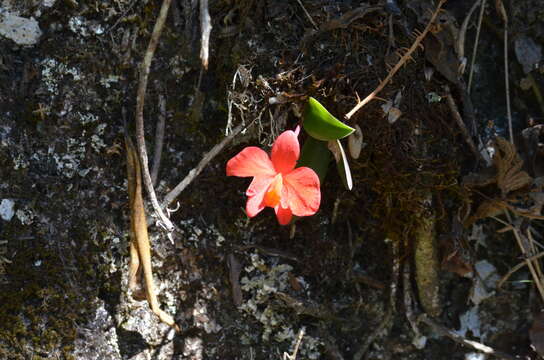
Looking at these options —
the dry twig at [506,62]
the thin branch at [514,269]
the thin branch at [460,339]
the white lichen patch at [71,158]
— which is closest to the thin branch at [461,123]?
the dry twig at [506,62]

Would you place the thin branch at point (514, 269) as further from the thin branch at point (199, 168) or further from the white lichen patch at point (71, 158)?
the white lichen patch at point (71, 158)

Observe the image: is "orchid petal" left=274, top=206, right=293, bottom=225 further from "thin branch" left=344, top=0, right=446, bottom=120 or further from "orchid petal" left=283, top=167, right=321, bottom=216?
"thin branch" left=344, top=0, right=446, bottom=120

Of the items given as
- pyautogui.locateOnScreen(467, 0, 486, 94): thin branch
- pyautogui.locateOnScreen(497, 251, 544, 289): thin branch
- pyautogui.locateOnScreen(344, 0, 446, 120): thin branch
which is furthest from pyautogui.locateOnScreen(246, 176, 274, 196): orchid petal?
pyautogui.locateOnScreen(497, 251, 544, 289): thin branch

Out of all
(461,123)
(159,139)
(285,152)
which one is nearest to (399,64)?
(461,123)

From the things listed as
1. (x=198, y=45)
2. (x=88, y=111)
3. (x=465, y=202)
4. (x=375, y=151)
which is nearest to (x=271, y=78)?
(x=198, y=45)

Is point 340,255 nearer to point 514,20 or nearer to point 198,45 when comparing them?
point 198,45

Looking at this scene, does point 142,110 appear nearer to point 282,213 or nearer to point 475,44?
point 282,213

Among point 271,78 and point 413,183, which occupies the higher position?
point 271,78

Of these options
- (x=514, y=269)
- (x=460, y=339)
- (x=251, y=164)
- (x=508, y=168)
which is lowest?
(x=460, y=339)
